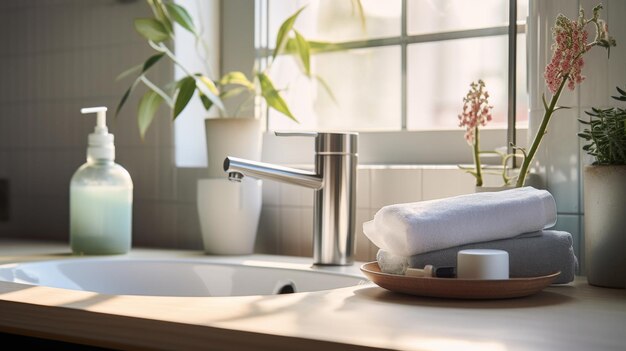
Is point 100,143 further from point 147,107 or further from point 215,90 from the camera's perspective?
point 215,90

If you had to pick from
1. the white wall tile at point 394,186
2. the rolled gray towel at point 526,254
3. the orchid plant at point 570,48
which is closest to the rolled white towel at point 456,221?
the rolled gray towel at point 526,254

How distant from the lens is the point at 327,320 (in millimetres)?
751

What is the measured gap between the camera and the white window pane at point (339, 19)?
1496mm

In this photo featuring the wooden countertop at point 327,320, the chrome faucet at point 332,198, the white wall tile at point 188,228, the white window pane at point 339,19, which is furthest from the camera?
the white wall tile at point 188,228

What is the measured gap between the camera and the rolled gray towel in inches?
36.4

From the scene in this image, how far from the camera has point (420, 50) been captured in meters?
1.46

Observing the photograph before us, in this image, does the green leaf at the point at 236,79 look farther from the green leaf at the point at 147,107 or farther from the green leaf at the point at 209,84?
the green leaf at the point at 147,107

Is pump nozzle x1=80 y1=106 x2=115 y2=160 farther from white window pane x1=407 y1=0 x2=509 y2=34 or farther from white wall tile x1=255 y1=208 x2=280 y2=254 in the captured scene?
white window pane x1=407 y1=0 x2=509 y2=34

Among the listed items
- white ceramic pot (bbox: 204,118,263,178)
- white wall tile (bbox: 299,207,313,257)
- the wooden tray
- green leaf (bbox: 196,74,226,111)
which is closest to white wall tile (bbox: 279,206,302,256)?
white wall tile (bbox: 299,207,313,257)

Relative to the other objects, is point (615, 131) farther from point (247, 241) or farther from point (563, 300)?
point (247, 241)

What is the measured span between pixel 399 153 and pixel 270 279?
14.3 inches

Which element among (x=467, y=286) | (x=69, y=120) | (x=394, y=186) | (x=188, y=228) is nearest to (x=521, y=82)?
(x=394, y=186)

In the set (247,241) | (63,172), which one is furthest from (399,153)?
(63,172)

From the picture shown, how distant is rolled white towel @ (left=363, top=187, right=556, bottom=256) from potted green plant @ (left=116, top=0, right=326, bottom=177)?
0.53 meters
